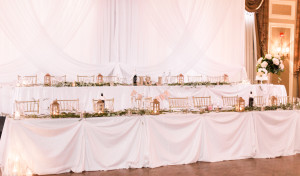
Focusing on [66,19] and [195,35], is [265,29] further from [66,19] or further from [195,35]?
[66,19]

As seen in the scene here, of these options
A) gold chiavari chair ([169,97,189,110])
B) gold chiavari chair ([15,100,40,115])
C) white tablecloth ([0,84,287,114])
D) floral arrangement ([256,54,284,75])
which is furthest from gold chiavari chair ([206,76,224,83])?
gold chiavari chair ([15,100,40,115])

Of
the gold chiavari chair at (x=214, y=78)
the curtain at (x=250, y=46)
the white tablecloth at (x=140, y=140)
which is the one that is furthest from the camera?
the curtain at (x=250, y=46)

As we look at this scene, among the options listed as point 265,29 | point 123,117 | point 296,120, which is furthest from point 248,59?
point 123,117

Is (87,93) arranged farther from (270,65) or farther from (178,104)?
(270,65)

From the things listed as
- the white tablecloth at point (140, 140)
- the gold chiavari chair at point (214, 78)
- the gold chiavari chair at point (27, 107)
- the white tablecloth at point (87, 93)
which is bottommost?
the white tablecloth at point (140, 140)

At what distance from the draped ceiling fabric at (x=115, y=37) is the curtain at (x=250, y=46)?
0.80 m

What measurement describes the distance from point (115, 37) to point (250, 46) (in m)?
4.72

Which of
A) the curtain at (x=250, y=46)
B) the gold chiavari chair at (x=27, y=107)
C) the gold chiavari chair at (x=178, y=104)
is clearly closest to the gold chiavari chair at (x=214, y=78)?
the curtain at (x=250, y=46)

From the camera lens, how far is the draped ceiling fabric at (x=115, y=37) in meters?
8.43

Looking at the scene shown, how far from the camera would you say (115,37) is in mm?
9961

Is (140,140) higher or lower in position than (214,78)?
lower

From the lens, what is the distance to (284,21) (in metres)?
11.7

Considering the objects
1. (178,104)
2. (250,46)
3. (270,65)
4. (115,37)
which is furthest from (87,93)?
(250,46)

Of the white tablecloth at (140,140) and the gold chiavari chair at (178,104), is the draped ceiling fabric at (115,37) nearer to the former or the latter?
the gold chiavari chair at (178,104)
